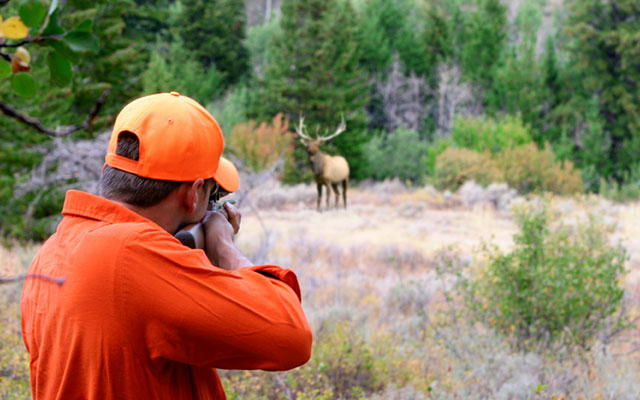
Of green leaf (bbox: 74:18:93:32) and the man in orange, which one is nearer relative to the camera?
green leaf (bbox: 74:18:93:32)

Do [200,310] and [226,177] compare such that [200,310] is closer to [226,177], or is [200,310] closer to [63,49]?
[226,177]

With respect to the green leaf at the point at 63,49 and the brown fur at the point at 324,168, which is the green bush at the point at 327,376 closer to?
the green leaf at the point at 63,49

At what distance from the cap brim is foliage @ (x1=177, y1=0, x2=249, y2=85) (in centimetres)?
2786

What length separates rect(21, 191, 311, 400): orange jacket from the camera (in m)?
1.22

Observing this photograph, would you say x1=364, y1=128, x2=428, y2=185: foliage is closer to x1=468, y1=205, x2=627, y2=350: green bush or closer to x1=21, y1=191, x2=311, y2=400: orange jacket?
x1=468, y1=205, x2=627, y2=350: green bush

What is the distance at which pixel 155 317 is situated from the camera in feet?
4.01

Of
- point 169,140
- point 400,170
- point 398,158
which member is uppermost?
point 169,140

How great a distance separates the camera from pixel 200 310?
48.1 inches

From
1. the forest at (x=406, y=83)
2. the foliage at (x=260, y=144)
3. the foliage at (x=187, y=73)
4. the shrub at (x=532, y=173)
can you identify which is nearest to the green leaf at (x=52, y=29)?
the forest at (x=406, y=83)

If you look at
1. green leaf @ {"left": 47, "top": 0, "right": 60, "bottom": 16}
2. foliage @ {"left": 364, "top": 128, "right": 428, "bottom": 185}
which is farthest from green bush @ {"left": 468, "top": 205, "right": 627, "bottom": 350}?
foliage @ {"left": 364, "top": 128, "right": 428, "bottom": 185}

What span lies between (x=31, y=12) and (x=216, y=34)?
1194 inches

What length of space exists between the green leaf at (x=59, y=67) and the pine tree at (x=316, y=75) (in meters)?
22.4

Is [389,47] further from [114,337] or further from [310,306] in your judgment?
[114,337]

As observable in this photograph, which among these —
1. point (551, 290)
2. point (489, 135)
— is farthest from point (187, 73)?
point (551, 290)
